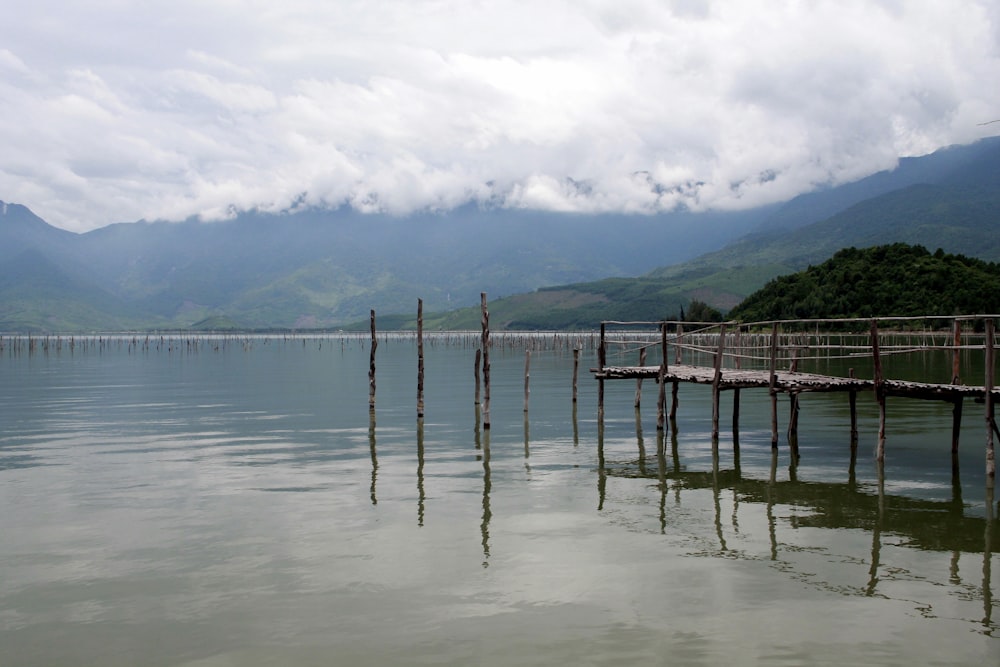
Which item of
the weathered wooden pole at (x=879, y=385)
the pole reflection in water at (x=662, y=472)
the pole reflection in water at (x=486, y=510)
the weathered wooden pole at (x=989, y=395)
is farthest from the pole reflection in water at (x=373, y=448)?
the weathered wooden pole at (x=989, y=395)

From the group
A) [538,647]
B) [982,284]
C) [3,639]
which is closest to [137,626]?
[3,639]

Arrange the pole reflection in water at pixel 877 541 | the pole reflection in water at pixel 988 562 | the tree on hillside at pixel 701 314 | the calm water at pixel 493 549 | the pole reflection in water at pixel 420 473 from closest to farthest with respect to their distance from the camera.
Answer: the calm water at pixel 493 549, the pole reflection in water at pixel 988 562, the pole reflection in water at pixel 877 541, the pole reflection in water at pixel 420 473, the tree on hillside at pixel 701 314

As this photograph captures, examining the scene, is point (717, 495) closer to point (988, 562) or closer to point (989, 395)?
point (989, 395)

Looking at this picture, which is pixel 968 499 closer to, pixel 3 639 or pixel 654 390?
pixel 3 639

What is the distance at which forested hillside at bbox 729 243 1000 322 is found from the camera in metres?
99.0

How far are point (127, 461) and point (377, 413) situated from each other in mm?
14729

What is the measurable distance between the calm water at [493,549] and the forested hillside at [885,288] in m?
74.4

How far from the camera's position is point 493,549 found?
1580cm

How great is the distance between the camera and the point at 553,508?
62.6 feet

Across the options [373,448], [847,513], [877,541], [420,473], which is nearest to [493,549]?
[877,541]

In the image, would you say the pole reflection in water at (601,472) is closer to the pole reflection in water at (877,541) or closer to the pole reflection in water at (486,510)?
the pole reflection in water at (486,510)

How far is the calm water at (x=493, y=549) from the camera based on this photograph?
11.5 metres

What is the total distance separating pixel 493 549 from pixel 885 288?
102747mm

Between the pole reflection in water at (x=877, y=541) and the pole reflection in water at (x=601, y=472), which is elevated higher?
the pole reflection in water at (x=877, y=541)
